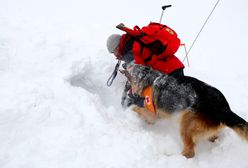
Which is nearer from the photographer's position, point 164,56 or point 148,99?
point 148,99

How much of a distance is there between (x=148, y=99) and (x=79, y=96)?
1196mm

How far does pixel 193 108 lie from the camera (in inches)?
156

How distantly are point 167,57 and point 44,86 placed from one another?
7.76 feet

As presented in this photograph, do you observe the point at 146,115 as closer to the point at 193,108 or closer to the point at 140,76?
the point at 140,76

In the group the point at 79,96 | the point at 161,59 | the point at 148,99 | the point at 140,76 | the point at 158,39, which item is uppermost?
the point at 158,39

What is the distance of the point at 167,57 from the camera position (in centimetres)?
520

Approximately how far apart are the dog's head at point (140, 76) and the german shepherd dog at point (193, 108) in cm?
17

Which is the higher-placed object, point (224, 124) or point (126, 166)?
point (224, 124)

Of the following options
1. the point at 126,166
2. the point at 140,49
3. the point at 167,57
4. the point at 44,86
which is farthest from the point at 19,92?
the point at 167,57

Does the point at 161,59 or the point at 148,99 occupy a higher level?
the point at 161,59

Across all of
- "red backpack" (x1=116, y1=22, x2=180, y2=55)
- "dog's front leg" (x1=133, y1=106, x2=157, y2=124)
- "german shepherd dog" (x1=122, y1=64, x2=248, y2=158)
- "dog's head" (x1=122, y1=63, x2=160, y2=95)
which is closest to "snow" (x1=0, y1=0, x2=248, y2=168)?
"dog's front leg" (x1=133, y1=106, x2=157, y2=124)

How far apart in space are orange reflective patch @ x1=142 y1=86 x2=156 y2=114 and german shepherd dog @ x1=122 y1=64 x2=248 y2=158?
0.07 metres

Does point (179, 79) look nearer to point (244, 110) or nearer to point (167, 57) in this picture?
point (167, 57)

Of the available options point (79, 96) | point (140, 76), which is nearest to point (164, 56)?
point (140, 76)
